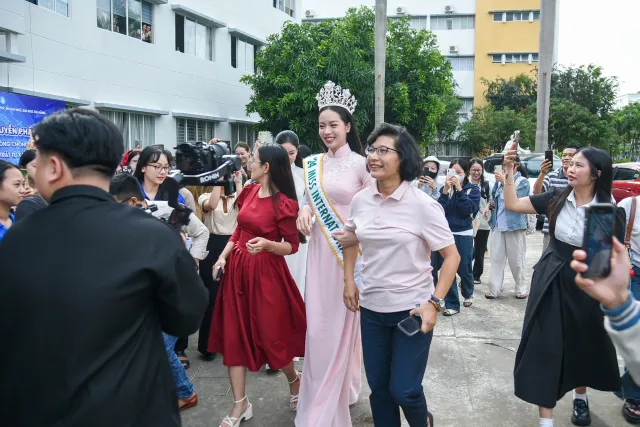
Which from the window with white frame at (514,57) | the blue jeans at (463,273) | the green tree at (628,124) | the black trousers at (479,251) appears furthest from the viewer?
the window with white frame at (514,57)

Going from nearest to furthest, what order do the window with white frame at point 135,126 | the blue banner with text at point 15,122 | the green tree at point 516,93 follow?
1. the blue banner with text at point 15,122
2. the window with white frame at point 135,126
3. the green tree at point 516,93

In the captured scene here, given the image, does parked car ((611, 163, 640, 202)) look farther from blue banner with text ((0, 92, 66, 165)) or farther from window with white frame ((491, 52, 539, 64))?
window with white frame ((491, 52, 539, 64))

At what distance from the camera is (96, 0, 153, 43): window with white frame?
41.6 feet

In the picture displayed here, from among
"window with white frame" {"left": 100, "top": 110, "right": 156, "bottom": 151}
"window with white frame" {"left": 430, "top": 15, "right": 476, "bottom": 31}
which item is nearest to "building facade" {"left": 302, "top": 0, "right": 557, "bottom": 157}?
"window with white frame" {"left": 430, "top": 15, "right": 476, "bottom": 31}

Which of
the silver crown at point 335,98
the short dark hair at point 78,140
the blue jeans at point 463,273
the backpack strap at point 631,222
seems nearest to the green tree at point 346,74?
the blue jeans at point 463,273

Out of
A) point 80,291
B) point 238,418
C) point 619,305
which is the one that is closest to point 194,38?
point 238,418

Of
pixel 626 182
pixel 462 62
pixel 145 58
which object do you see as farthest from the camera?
pixel 462 62

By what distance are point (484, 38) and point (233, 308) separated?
34486 millimetres

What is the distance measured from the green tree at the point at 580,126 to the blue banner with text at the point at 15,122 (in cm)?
2279

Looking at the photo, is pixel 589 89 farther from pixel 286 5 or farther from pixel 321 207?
pixel 321 207

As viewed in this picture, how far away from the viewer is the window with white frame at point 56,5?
427 inches

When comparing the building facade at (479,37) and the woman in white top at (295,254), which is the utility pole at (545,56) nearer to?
the woman in white top at (295,254)

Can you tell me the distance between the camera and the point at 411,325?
2688mm

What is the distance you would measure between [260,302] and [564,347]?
189 cm
